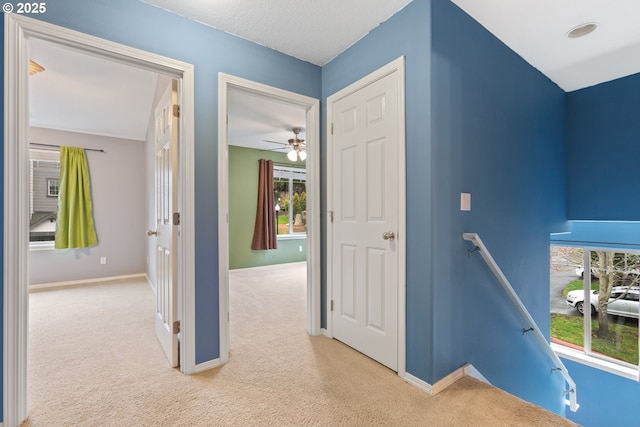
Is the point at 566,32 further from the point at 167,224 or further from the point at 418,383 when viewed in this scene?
the point at 167,224

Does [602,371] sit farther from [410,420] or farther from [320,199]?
[320,199]

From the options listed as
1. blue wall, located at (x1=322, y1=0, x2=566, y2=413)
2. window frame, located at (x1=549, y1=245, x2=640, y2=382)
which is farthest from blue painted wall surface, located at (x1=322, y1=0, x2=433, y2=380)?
window frame, located at (x1=549, y1=245, x2=640, y2=382)

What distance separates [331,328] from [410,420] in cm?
109

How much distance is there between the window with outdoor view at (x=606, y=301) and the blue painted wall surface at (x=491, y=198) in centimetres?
177

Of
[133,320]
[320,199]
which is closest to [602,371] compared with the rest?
[320,199]

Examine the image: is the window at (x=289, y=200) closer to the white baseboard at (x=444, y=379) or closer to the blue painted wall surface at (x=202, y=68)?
the blue painted wall surface at (x=202, y=68)

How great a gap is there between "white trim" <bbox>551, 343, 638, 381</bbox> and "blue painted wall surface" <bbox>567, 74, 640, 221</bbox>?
1.72 metres

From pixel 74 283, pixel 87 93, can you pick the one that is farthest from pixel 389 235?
pixel 74 283

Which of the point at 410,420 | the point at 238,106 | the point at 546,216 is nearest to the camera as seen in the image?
the point at 410,420

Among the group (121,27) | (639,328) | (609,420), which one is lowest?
(609,420)

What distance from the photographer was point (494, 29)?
2.16m

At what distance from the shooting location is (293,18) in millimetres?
1993

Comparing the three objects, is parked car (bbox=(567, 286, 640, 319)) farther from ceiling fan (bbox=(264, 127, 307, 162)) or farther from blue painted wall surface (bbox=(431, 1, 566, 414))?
ceiling fan (bbox=(264, 127, 307, 162))

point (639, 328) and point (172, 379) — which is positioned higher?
point (172, 379)
